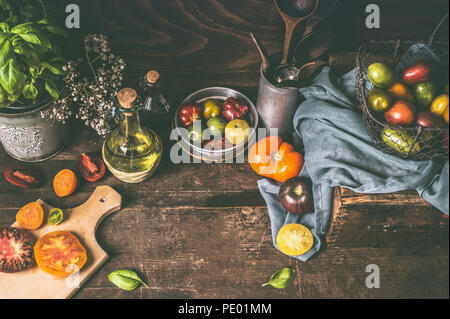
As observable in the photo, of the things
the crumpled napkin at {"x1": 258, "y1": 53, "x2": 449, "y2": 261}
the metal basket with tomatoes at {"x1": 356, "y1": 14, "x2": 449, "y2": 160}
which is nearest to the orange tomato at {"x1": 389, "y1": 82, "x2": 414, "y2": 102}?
the metal basket with tomatoes at {"x1": 356, "y1": 14, "x2": 449, "y2": 160}

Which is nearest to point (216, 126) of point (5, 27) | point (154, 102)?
point (154, 102)

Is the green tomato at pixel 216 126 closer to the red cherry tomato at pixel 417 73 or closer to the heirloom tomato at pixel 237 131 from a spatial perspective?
the heirloom tomato at pixel 237 131

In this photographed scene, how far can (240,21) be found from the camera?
3.01 feet

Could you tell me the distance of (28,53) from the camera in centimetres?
69

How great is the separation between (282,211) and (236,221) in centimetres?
12

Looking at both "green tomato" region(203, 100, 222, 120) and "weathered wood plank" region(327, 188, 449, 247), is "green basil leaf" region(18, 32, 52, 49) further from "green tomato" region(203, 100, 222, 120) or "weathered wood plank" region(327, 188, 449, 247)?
"weathered wood plank" region(327, 188, 449, 247)

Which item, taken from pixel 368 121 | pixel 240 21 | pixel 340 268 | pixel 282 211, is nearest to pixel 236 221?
pixel 282 211

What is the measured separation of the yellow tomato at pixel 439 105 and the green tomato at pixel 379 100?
0.08 metres

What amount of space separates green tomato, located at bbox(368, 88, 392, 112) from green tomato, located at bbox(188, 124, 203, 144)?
0.42 m

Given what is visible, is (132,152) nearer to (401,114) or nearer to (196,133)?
(196,133)

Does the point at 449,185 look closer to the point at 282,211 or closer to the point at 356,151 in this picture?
the point at 356,151

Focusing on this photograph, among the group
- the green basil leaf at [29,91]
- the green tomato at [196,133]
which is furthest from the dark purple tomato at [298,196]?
the green basil leaf at [29,91]

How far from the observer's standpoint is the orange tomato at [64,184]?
35.9 inches

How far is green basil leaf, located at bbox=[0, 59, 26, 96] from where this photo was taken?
0.67 meters
